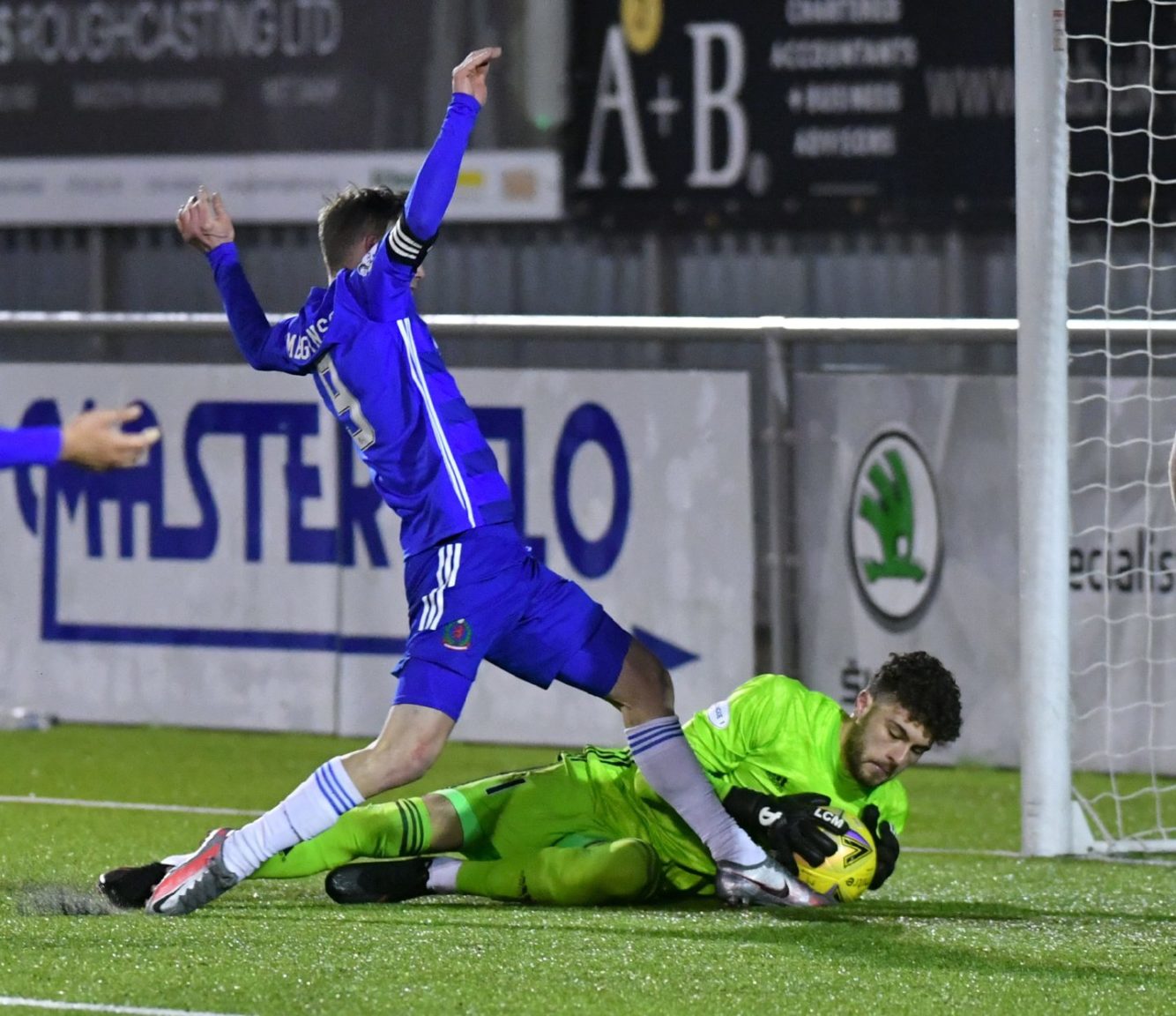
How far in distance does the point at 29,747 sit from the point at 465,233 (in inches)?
212

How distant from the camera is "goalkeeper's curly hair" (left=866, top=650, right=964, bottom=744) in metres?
5.76

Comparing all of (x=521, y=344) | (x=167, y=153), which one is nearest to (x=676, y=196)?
(x=521, y=344)

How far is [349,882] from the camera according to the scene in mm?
6000

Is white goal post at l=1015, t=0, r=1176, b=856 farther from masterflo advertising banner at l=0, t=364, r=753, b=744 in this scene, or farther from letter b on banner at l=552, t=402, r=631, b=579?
letter b on banner at l=552, t=402, r=631, b=579

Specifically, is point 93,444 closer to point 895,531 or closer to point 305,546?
point 895,531

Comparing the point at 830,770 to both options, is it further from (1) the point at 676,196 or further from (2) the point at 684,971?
(1) the point at 676,196

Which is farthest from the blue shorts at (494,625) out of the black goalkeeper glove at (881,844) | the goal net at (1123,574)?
the goal net at (1123,574)

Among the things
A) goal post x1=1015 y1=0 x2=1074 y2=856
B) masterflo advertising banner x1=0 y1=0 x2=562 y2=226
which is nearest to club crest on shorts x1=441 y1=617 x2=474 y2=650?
goal post x1=1015 y1=0 x2=1074 y2=856

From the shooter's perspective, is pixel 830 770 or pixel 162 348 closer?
pixel 830 770

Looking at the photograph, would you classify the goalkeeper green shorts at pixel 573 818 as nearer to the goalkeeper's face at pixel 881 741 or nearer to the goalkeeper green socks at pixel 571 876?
the goalkeeper green socks at pixel 571 876

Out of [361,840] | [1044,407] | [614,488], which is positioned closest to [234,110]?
[614,488]

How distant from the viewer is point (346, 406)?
5.86 meters

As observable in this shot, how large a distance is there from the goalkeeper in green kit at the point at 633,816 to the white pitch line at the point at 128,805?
1.98 m

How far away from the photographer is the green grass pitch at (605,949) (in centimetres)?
475
